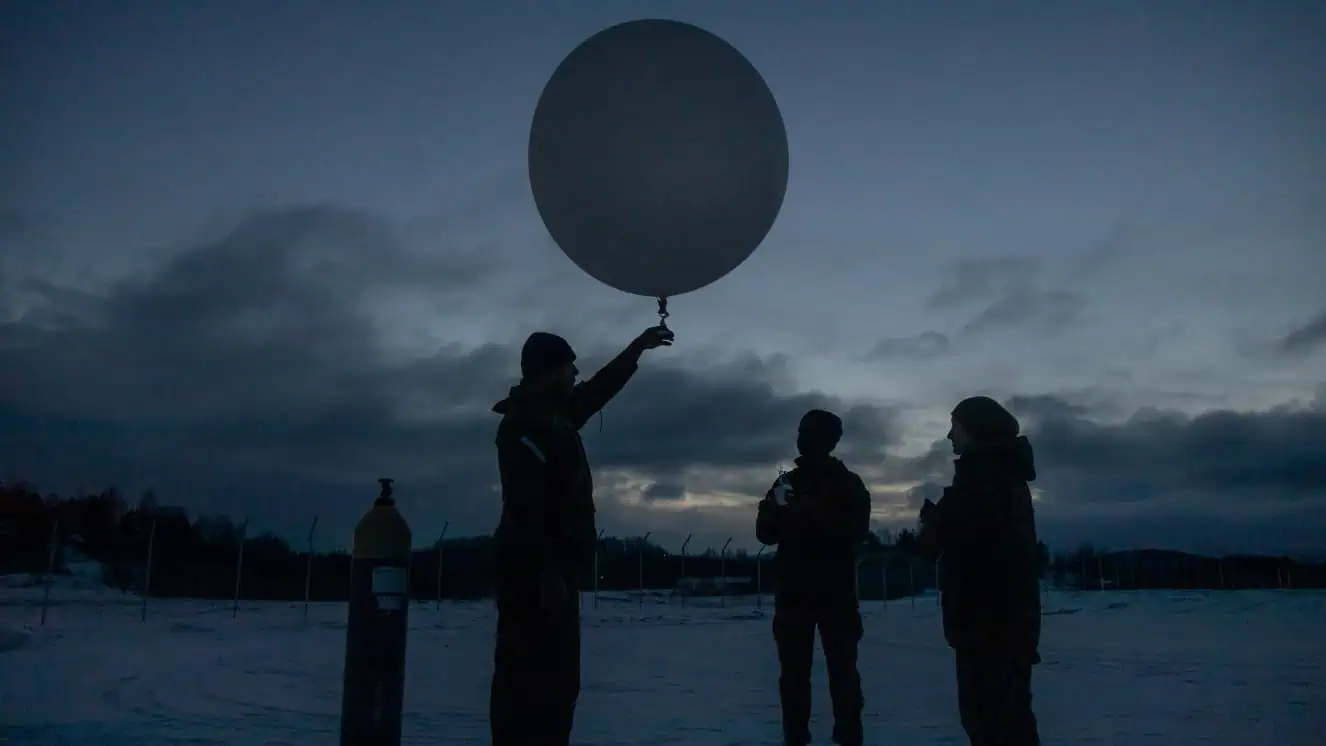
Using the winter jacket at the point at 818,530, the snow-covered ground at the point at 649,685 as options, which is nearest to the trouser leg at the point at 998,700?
the winter jacket at the point at 818,530

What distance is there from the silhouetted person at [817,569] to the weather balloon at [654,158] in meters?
1.28

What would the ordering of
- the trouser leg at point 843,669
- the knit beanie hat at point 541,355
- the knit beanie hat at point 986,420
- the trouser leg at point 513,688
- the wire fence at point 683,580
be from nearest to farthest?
the trouser leg at point 513,688 < the knit beanie hat at point 541,355 < the knit beanie hat at point 986,420 < the trouser leg at point 843,669 < the wire fence at point 683,580

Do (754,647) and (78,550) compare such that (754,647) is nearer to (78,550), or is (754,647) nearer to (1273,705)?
(1273,705)

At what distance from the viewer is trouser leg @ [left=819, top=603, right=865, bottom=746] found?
16.8 feet

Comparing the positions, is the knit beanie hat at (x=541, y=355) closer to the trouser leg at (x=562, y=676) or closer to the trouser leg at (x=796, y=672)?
the trouser leg at (x=562, y=676)

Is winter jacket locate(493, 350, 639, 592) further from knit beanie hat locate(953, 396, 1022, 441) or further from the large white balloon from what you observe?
knit beanie hat locate(953, 396, 1022, 441)

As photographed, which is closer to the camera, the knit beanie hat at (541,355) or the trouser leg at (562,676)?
the trouser leg at (562,676)

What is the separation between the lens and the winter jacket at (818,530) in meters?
5.22

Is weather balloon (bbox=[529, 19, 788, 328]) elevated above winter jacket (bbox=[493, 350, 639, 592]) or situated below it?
above

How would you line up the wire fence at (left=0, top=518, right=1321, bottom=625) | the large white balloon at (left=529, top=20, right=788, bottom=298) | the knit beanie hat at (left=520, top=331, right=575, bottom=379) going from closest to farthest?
the knit beanie hat at (left=520, top=331, right=575, bottom=379), the large white balloon at (left=529, top=20, right=788, bottom=298), the wire fence at (left=0, top=518, right=1321, bottom=625)

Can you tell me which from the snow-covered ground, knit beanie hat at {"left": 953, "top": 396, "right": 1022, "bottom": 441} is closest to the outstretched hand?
knit beanie hat at {"left": 953, "top": 396, "right": 1022, "bottom": 441}

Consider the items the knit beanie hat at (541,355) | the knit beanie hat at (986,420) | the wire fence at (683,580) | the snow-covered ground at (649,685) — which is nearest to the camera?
the knit beanie hat at (541,355)

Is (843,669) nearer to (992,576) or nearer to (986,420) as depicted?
(992,576)

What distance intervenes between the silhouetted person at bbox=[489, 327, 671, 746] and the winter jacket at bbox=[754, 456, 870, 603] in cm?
206
